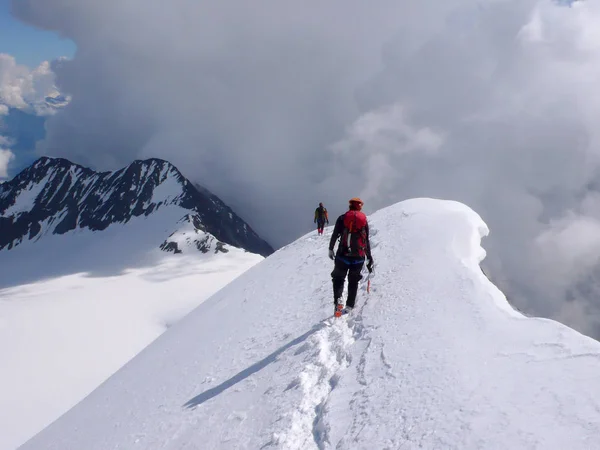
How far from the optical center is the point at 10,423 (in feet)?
244

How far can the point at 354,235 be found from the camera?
941 centimetres

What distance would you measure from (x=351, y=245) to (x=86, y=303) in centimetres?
13661

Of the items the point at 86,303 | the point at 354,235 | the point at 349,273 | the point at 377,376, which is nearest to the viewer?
the point at 377,376

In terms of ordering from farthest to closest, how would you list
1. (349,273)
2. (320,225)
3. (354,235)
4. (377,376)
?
(320,225), (349,273), (354,235), (377,376)

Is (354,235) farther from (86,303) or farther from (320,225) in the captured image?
(86,303)

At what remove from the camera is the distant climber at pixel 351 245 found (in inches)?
369

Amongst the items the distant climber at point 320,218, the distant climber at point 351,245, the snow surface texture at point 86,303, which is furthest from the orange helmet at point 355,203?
the snow surface texture at point 86,303

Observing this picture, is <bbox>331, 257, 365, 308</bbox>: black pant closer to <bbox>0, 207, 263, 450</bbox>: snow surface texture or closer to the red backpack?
the red backpack

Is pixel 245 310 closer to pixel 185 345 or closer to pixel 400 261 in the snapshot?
pixel 185 345

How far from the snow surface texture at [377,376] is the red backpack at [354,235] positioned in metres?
1.44

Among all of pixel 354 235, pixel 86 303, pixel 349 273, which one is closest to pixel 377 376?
pixel 349 273

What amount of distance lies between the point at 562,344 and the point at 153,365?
10138 millimetres

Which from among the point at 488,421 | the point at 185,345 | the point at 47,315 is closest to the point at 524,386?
the point at 488,421

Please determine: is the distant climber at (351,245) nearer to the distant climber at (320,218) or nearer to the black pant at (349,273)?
the black pant at (349,273)
